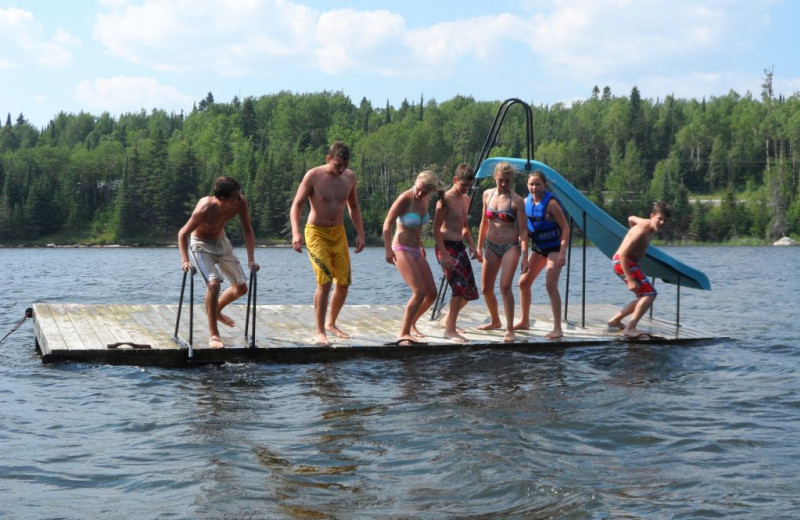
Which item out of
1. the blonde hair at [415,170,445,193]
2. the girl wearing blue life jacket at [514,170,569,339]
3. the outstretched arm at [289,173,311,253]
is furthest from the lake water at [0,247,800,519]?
the blonde hair at [415,170,445,193]

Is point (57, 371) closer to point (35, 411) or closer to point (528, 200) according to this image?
point (35, 411)

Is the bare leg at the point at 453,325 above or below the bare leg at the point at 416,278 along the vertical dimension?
below

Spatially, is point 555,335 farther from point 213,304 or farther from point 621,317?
point 213,304

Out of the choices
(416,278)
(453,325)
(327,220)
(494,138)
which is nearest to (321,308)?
(327,220)

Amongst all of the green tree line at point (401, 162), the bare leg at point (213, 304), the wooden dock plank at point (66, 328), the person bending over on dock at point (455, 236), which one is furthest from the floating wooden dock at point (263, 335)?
the green tree line at point (401, 162)

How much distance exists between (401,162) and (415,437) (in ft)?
362

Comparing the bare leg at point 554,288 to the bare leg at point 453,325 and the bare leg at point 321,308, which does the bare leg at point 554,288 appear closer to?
the bare leg at point 453,325

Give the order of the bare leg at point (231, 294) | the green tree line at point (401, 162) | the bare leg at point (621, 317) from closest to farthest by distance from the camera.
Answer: the bare leg at point (231, 294) → the bare leg at point (621, 317) → the green tree line at point (401, 162)

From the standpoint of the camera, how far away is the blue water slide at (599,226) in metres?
11.9

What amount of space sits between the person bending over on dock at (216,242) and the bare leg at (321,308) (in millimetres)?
813

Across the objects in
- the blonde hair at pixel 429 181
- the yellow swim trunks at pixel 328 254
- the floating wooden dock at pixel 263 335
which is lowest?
the floating wooden dock at pixel 263 335

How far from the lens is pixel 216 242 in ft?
33.3

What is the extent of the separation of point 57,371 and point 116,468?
3.97 meters

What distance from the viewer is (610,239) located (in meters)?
12.8
